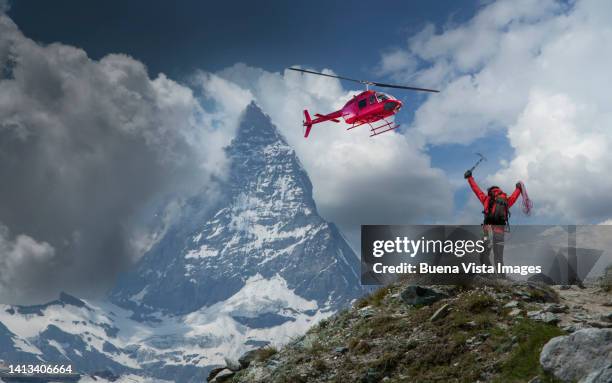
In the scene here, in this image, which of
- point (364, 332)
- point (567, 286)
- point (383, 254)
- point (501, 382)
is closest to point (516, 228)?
point (567, 286)

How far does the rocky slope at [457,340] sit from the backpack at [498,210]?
92.7 inches

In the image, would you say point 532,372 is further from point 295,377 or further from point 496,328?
point 295,377

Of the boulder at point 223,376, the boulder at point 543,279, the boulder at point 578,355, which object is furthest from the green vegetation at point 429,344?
the boulder at point 223,376

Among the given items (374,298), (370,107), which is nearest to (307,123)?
(370,107)

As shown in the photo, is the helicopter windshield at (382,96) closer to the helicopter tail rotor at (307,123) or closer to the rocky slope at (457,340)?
the helicopter tail rotor at (307,123)

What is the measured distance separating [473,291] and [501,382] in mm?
6180

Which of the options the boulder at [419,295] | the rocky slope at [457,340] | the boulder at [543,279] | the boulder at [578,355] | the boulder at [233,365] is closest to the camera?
the boulder at [578,355]

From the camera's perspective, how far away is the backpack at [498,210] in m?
25.5

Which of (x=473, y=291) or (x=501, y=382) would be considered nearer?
(x=501, y=382)

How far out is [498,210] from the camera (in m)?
25.5

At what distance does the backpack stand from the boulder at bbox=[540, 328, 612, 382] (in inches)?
306

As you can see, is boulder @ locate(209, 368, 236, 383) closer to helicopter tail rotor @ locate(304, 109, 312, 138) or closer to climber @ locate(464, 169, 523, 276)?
climber @ locate(464, 169, 523, 276)

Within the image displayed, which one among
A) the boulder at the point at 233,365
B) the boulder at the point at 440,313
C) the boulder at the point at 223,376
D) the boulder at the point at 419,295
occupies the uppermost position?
the boulder at the point at 419,295

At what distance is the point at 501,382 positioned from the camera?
60.7ft
